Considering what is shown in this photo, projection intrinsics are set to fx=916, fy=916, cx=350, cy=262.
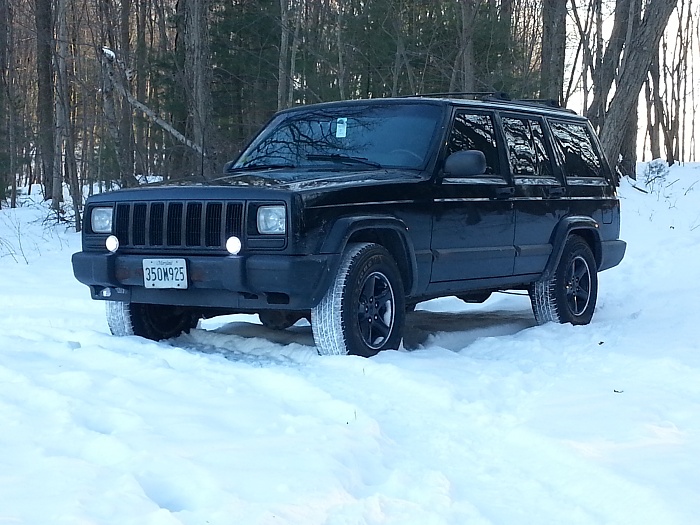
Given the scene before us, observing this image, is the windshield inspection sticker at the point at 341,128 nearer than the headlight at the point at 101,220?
No

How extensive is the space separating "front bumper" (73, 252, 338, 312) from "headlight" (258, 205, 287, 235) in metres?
0.16

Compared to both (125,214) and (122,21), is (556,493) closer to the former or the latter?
(125,214)

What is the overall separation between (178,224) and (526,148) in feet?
10.3

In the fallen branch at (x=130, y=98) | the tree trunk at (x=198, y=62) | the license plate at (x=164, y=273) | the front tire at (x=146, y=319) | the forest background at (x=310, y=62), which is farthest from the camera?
the forest background at (x=310, y=62)

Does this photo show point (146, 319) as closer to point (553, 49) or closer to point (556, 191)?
point (556, 191)

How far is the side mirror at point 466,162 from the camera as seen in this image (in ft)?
20.0

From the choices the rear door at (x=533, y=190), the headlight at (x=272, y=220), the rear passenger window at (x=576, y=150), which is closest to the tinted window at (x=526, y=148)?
the rear door at (x=533, y=190)

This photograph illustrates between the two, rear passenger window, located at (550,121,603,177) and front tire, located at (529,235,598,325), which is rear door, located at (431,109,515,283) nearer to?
front tire, located at (529,235,598,325)

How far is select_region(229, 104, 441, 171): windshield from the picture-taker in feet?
20.7

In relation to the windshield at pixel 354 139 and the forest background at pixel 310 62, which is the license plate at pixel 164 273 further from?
the forest background at pixel 310 62

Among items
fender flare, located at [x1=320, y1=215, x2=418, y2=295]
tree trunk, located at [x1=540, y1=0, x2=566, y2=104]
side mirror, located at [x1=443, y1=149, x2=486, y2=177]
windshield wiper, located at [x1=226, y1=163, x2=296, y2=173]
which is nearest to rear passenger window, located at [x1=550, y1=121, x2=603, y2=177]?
side mirror, located at [x1=443, y1=149, x2=486, y2=177]

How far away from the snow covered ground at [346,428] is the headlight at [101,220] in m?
0.71

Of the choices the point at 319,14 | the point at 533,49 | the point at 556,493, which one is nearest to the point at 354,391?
the point at 556,493

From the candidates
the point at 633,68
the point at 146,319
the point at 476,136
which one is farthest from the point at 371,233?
the point at 633,68
